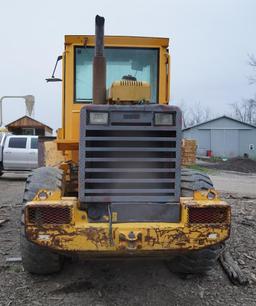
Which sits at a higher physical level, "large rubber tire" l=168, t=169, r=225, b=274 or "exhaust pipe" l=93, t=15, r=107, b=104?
"exhaust pipe" l=93, t=15, r=107, b=104

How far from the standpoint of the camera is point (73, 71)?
6.53 metres

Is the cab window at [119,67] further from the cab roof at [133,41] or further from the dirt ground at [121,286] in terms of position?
the dirt ground at [121,286]

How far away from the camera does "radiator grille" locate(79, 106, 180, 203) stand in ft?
16.5

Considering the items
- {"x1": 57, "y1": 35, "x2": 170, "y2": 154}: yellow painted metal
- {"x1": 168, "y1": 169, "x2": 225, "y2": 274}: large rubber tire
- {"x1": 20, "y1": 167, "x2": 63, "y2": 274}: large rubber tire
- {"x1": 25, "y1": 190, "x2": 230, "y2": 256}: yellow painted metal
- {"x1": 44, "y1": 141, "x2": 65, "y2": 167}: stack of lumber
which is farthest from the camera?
{"x1": 44, "y1": 141, "x2": 65, "y2": 167}: stack of lumber

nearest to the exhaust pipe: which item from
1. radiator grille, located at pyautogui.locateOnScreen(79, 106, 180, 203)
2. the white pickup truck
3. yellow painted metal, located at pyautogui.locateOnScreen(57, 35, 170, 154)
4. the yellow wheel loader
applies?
the yellow wheel loader

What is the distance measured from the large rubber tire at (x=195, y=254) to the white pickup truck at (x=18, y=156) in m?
14.7

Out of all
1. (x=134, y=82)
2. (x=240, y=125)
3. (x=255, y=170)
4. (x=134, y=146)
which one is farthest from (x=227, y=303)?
(x=240, y=125)

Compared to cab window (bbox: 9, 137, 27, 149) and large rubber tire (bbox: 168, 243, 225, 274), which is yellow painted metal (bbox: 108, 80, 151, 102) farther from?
cab window (bbox: 9, 137, 27, 149)

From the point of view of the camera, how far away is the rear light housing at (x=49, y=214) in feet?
15.8

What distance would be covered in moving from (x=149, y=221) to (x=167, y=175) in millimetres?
524

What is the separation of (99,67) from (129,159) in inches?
54.5

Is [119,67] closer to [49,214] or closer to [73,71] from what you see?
[73,71]

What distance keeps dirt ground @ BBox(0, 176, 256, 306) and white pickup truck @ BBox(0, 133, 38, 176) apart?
13174 mm

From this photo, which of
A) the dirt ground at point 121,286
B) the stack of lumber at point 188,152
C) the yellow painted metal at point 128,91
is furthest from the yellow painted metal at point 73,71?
the dirt ground at point 121,286
